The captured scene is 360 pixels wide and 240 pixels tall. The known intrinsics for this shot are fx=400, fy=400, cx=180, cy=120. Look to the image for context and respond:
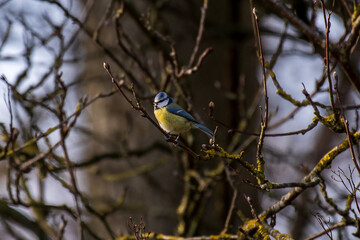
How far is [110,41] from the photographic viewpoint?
4.77 metres

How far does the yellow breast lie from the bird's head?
4 centimetres

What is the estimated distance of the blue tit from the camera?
2.87m

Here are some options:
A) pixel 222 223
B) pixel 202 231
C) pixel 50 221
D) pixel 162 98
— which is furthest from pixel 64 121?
pixel 222 223

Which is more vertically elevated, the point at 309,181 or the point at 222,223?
the point at 222,223

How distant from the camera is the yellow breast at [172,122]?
2.89 m

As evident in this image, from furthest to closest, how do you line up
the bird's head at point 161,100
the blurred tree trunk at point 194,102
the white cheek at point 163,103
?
the blurred tree trunk at point 194,102, the white cheek at point 163,103, the bird's head at point 161,100

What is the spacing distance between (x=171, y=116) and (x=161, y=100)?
0.14 meters

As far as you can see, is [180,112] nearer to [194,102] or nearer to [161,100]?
[161,100]

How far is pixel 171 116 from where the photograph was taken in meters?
2.92

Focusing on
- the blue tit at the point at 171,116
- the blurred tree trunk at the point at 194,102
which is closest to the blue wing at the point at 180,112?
the blue tit at the point at 171,116

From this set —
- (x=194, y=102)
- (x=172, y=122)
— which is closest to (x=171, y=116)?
(x=172, y=122)

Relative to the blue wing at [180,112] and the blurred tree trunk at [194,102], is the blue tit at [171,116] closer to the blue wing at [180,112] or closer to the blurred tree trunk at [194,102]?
the blue wing at [180,112]

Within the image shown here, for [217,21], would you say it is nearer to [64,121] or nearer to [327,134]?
[64,121]

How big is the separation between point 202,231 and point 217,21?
7.78ft
